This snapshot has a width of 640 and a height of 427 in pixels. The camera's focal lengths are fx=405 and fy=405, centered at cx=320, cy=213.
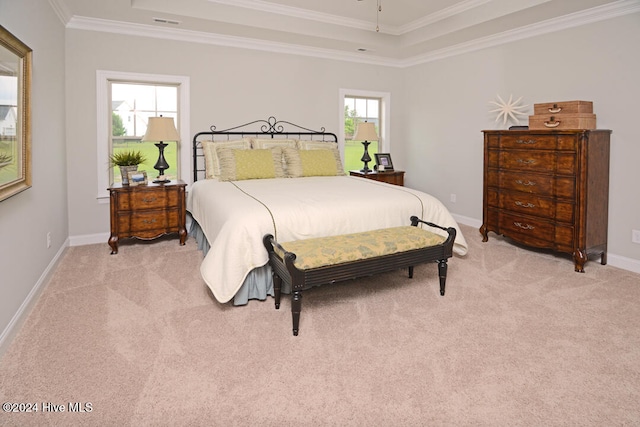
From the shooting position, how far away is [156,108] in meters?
4.92

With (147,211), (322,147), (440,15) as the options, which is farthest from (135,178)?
(440,15)

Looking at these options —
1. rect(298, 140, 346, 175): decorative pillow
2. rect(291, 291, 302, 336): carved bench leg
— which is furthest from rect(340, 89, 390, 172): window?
rect(291, 291, 302, 336): carved bench leg

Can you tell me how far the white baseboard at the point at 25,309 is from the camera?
7.50 ft

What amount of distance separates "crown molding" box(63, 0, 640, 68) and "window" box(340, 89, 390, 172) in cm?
50

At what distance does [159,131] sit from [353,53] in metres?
2.99

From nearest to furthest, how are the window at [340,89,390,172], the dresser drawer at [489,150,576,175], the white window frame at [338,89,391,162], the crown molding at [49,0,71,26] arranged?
Result: the crown molding at [49,0,71,26] → the dresser drawer at [489,150,576,175] → the white window frame at [338,89,391,162] → the window at [340,89,390,172]

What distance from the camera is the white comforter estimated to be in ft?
9.18

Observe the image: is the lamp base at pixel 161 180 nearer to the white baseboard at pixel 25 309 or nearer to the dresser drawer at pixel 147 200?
the dresser drawer at pixel 147 200

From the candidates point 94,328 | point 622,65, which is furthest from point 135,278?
point 622,65

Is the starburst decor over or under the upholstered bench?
over

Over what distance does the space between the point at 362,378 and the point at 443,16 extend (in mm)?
4412

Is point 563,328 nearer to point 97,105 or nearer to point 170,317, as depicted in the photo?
point 170,317

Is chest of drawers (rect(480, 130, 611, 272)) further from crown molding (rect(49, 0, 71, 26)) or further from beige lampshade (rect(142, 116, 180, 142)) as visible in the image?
crown molding (rect(49, 0, 71, 26))

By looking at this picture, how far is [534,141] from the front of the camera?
4055 millimetres
